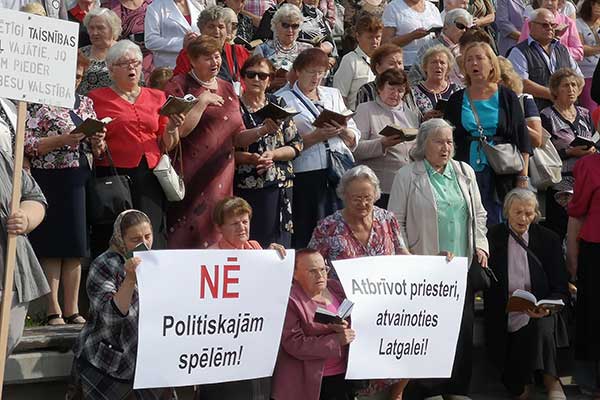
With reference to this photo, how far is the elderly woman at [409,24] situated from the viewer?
45.2ft

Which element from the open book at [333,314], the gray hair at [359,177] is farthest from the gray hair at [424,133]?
the open book at [333,314]

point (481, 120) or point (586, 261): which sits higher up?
point (481, 120)

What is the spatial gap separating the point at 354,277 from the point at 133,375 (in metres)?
1.55

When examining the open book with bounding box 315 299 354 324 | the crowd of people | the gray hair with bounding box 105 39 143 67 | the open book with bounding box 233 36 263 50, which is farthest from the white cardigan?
the open book with bounding box 315 299 354 324

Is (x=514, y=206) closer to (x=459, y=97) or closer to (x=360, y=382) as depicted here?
(x=459, y=97)

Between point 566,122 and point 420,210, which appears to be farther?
point 566,122

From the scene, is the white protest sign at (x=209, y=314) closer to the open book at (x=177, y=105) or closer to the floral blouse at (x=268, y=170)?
the open book at (x=177, y=105)

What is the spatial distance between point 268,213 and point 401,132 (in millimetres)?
1135

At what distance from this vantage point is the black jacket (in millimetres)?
10945

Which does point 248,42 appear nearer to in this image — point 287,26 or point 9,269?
point 287,26

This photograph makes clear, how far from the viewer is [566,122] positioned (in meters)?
12.9

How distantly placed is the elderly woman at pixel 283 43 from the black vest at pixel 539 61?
2397 millimetres

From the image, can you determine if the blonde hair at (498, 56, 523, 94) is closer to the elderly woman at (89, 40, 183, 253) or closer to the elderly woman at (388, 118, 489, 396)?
the elderly woman at (388, 118, 489, 396)

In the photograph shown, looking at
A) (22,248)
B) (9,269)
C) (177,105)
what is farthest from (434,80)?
(9,269)
